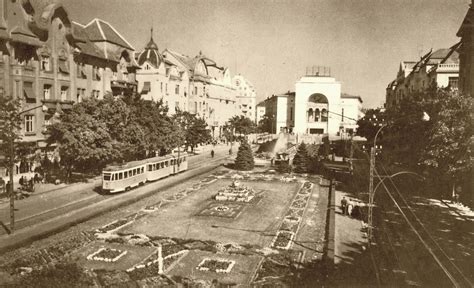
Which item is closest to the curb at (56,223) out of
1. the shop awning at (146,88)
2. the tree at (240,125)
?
the shop awning at (146,88)

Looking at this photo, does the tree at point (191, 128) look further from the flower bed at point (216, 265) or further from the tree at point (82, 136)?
the flower bed at point (216, 265)

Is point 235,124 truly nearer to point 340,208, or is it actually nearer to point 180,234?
point 340,208

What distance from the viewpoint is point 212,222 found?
91.2ft

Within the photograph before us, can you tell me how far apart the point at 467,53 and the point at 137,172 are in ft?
124

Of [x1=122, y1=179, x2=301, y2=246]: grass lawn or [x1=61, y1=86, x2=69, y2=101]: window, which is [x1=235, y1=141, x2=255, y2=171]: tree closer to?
[x1=122, y1=179, x2=301, y2=246]: grass lawn

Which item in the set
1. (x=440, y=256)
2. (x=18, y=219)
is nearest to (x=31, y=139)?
(x=18, y=219)

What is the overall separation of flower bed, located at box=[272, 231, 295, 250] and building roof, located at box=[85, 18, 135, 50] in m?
39.9

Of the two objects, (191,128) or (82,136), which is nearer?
(82,136)

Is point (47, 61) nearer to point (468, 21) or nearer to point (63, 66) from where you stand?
point (63, 66)

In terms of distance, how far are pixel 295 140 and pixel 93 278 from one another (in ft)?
279

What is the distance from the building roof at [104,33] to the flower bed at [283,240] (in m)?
39.9

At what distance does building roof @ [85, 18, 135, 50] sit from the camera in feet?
180

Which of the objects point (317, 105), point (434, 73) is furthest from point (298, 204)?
point (317, 105)

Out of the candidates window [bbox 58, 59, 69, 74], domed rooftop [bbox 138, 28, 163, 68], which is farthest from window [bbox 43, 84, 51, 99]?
domed rooftop [bbox 138, 28, 163, 68]
